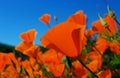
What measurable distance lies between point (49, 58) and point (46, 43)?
806mm

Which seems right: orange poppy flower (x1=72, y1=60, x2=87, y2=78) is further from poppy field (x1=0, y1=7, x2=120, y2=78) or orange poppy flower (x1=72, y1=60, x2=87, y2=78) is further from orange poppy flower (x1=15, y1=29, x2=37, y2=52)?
orange poppy flower (x1=15, y1=29, x2=37, y2=52)

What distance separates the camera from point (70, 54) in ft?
3.58

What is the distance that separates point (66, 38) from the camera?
107cm

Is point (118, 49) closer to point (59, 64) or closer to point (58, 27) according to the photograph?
point (59, 64)

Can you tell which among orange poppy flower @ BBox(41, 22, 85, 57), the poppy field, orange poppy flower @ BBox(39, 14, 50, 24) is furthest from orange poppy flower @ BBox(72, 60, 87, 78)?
orange poppy flower @ BBox(39, 14, 50, 24)

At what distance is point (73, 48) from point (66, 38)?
4 cm

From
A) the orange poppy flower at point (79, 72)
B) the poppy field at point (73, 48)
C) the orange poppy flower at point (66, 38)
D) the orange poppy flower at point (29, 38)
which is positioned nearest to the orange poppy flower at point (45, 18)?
the poppy field at point (73, 48)

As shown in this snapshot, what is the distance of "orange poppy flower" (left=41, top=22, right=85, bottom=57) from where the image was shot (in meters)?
1.05

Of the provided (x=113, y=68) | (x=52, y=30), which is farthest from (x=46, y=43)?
(x=113, y=68)

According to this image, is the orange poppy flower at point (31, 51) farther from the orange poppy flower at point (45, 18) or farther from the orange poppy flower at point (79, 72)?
the orange poppy flower at point (45, 18)

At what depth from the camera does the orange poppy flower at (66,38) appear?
1049mm

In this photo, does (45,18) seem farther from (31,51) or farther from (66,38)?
(66,38)

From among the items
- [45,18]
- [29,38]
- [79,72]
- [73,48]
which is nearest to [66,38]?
[73,48]

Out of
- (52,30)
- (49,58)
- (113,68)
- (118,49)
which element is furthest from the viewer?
(113,68)
